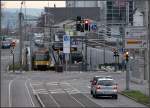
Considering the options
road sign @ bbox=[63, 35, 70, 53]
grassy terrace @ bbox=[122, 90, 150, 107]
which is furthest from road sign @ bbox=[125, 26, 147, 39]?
road sign @ bbox=[63, 35, 70, 53]

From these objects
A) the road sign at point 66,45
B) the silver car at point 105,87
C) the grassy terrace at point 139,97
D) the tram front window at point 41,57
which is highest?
the road sign at point 66,45

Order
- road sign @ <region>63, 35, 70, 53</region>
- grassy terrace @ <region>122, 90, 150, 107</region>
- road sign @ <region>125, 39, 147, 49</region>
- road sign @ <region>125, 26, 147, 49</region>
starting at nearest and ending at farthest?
grassy terrace @ <region>122, 90, 150, 107</region> < road sign @ <region>125, 26, 147, 49</region> < road sign @ <region>125, 39, 147, 49</region> < road sign @ <region>63, 35, 70, 53</region>

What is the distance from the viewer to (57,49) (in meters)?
96.1

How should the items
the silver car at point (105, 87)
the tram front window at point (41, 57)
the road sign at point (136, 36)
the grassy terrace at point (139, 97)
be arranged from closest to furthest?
the grassy terrace at point (139, 97), the silver car at point (105, 87), the road sign at point (136, 36), the tram front window at point (41, 57)

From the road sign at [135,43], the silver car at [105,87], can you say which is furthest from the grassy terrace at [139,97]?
the road sign at [135,43]

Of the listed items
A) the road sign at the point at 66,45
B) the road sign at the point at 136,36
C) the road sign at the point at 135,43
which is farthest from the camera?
the road sign at the point at 66,45

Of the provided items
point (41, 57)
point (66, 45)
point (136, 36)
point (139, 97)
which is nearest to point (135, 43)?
point (136, 36)

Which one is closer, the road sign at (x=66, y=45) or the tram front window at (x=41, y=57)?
the road sign at (x=66, y=45)

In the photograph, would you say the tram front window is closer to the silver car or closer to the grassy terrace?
the grassy terrace

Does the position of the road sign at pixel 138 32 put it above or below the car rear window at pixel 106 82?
above

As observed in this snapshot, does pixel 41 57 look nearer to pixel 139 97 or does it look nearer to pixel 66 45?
pixel 66 45

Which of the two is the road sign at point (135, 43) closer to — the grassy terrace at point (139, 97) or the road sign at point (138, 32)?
the road sign at point (138, 32)

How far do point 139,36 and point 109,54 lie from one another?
165 ft

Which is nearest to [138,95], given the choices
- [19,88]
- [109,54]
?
[19,88]
